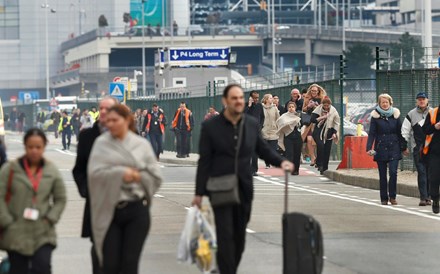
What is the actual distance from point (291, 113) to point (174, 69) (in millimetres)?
41649

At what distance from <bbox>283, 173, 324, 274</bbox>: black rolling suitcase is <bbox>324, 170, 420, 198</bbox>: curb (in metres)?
14.8

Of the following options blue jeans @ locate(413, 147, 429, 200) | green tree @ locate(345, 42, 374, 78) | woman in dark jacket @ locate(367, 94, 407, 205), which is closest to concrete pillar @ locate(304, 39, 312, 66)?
green tree @ locate(345, 42, 374, 78)

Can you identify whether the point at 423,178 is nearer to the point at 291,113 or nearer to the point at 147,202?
the point at 291,113

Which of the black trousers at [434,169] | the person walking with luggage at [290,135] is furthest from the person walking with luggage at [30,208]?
the person walking with luggage at [290,135]

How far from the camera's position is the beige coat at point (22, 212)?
1203 centimetres

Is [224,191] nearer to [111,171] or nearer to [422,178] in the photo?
[111,171]

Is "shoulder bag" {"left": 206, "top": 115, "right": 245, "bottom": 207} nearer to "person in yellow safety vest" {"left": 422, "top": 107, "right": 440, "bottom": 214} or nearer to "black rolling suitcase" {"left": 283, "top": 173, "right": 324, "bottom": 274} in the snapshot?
"black rolling suitcase" {"left": 283, "top": 173, "right": 324, "bottom": 274}

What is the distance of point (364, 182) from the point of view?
32.2 meters

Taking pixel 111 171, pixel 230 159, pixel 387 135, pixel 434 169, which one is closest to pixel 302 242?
pixel 230 159

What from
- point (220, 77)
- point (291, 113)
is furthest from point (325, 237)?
point (220, 77)

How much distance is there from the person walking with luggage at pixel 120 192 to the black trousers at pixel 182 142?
38106 millimetres

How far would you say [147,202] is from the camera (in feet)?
40.5

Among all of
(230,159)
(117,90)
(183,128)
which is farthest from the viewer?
(117,90)

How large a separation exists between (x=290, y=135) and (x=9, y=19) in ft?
522
